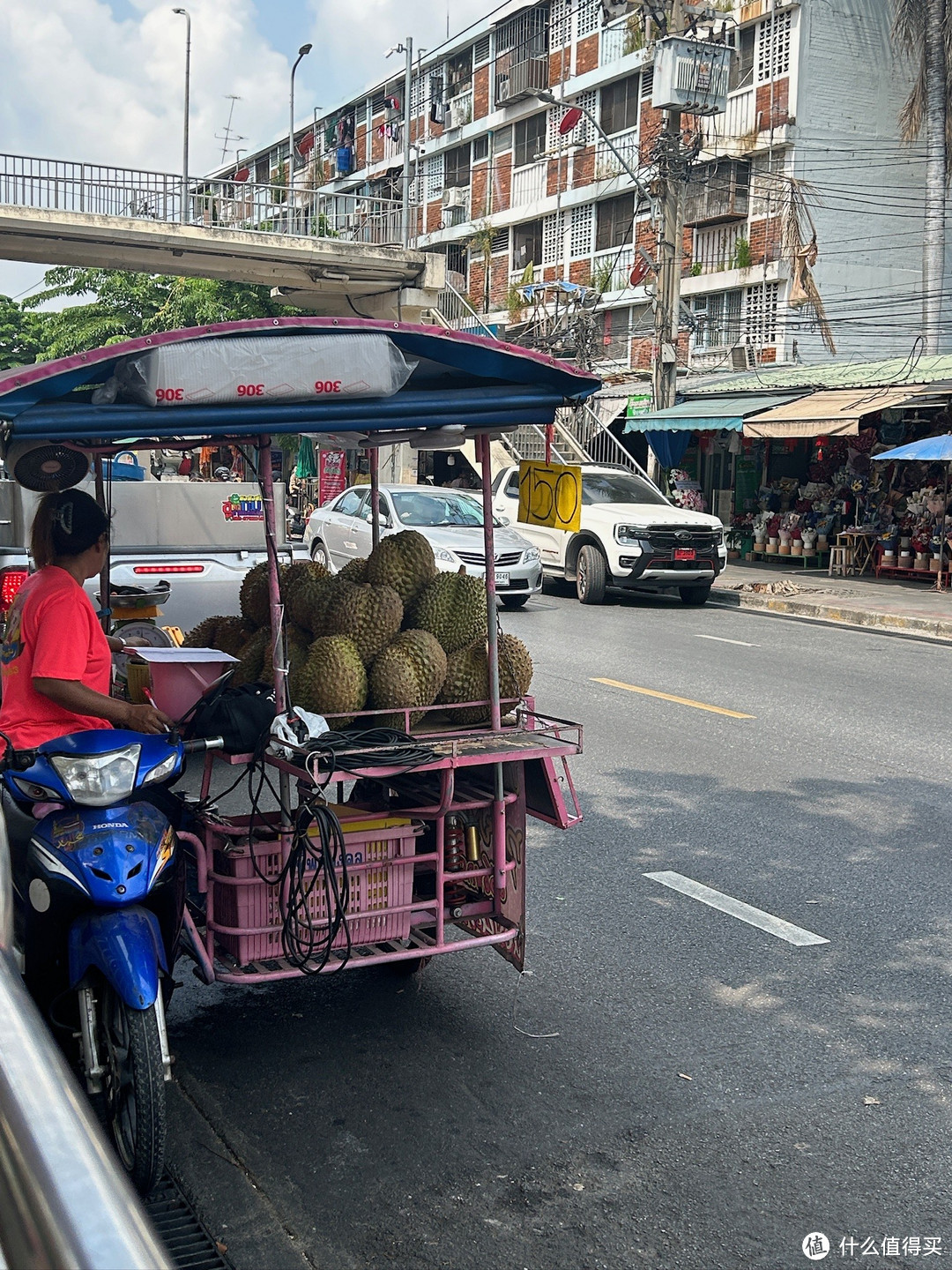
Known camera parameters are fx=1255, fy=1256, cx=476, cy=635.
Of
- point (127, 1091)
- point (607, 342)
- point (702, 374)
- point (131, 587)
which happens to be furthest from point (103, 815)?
point (607, 342)

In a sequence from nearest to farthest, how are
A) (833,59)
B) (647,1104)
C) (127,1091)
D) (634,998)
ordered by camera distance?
(127,1091)
(647,1104)
(634,998)
(833,59)

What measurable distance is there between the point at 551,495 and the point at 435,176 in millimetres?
43456

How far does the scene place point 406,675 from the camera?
4.08m

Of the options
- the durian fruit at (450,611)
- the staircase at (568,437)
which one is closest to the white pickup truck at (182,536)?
the durian fruit at (450,611)

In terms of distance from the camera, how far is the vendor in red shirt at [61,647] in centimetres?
361

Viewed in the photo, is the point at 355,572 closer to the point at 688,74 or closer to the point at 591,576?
the point at 591,576

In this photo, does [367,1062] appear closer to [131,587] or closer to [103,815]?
[103,815]

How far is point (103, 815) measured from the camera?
10.9ft

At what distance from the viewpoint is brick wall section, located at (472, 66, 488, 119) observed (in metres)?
41.3

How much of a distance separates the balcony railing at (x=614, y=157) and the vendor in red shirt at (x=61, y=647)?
3250 cm

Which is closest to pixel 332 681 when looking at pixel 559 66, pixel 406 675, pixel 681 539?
pixel 406 675

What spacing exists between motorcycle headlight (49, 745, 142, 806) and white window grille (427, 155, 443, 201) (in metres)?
44.1

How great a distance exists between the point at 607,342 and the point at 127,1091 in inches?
1318

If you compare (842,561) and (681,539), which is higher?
(681,539)
